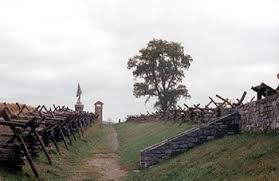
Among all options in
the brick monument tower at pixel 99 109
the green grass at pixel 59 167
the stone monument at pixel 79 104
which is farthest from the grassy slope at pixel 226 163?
the brick monument tower at pixel 99 109

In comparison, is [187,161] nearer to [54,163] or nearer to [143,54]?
[54,163]

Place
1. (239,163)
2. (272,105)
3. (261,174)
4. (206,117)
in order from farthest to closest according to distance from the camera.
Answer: (206,117) < (272,105) < (239,163) < (261,174)

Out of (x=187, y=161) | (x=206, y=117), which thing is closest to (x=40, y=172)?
(x=187, y=161)

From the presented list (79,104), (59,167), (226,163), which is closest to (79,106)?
(79,104)

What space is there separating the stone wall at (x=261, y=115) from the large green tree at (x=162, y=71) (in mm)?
42687

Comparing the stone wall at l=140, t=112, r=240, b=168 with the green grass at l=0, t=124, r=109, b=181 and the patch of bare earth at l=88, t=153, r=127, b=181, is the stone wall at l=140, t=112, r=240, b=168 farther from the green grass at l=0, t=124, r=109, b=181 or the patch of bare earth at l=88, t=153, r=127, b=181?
the green grass at l=0, t=124, r=109, b=181

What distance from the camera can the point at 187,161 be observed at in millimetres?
16922

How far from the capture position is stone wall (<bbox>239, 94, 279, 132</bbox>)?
15.2 m

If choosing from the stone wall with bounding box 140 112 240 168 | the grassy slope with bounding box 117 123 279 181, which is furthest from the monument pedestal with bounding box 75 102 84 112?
the grassy slope with bounding box 117 123 279 181

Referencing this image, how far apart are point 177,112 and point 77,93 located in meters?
29.5

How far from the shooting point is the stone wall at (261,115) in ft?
49.8

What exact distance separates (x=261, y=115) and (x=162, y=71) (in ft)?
153

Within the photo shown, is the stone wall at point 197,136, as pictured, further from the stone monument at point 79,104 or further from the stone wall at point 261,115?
the stone monument at point 79,104

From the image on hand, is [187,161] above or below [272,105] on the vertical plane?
below
